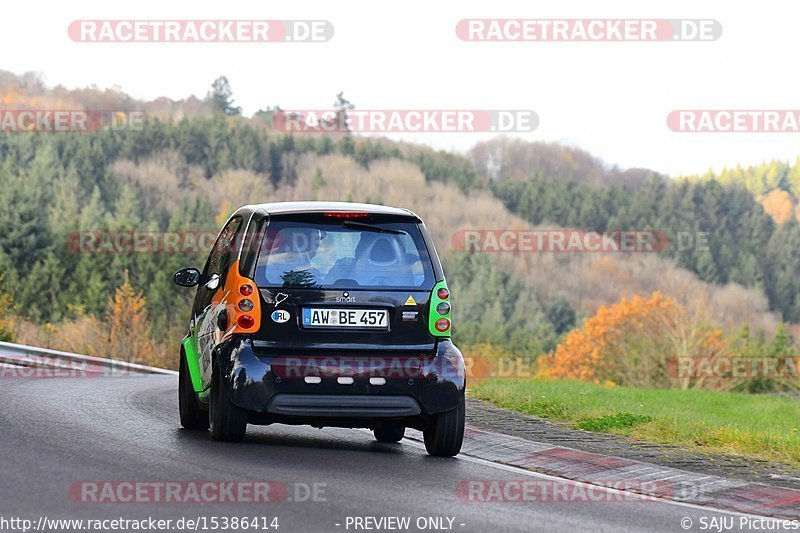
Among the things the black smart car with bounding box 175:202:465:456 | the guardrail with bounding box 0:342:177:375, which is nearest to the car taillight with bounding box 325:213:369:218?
the black smart car with bounding box 175:202:465:456

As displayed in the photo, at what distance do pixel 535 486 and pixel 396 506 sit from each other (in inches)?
65.1

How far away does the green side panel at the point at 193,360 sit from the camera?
37.4 ft

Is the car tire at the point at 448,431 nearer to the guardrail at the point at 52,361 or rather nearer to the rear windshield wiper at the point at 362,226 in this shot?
the rear windshield wiper at the point at 362,226

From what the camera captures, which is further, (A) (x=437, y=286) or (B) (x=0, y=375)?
(B) (x=0, y=375)

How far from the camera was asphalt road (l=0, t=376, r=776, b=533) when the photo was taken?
767 cm

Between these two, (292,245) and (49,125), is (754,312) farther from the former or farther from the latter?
(292,245)

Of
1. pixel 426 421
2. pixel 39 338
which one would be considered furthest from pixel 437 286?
pixel 39 338

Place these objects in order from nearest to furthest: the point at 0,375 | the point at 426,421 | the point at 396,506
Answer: the point at 396,506
the point at 426,421
the point at 0,375

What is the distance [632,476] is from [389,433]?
2653 mm

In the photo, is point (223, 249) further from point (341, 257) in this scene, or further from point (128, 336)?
point (128, 336)

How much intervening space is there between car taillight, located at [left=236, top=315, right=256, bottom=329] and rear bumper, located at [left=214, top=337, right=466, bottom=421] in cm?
10

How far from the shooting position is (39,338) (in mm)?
44000

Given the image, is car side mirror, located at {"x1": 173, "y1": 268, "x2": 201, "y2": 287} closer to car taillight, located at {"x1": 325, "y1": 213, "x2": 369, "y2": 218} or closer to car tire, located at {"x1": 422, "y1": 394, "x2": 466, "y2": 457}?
car taillight, located at {"x1": 325, "y1": 213, "x2": 369, "y2": 218}

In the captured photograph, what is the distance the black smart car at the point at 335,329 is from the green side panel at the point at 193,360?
65 cm
